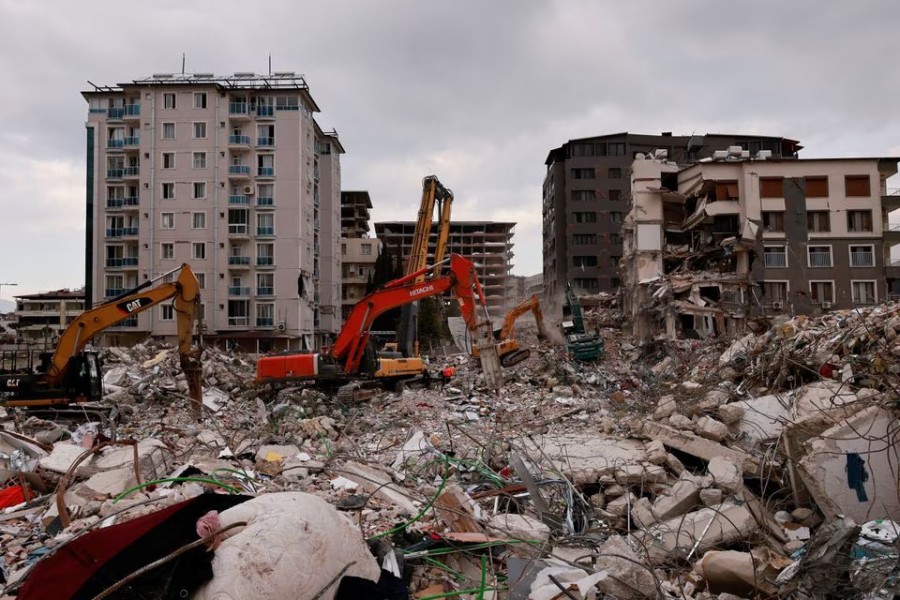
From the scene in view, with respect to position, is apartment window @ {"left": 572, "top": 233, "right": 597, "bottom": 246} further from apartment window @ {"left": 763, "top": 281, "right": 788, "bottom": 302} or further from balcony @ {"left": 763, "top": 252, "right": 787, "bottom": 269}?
apartment window @ {"left": 763, "top": 281, "right": 788, "bottom": 302}

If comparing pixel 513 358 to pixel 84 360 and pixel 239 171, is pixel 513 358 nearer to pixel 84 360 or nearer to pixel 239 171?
pixel 84 360

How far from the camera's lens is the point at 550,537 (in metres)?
4.82

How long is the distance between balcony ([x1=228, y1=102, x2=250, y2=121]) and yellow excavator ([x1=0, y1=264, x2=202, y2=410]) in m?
28.7

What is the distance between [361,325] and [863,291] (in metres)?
29.0

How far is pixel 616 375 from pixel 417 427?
365 inches

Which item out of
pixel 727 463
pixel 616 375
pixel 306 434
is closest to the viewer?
pixel 727 463

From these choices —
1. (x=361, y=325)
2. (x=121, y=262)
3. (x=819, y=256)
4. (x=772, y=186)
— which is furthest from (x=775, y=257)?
(x=121, y=262)

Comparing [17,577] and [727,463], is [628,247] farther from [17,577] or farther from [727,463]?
[17,577]

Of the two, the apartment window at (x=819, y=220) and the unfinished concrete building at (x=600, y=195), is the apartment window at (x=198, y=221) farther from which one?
the apartment window at (x=819, y=220)

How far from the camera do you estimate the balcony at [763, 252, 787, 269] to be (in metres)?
31.8

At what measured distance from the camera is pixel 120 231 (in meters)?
39.3

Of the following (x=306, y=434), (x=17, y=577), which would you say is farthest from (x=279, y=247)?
(x=17, y=577)

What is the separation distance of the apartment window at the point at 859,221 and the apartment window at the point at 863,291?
9.05ft

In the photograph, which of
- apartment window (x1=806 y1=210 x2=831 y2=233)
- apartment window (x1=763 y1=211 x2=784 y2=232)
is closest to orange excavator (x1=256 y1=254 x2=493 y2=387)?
apartment window (x1=763 y1=211 x2=784 y2=232)
